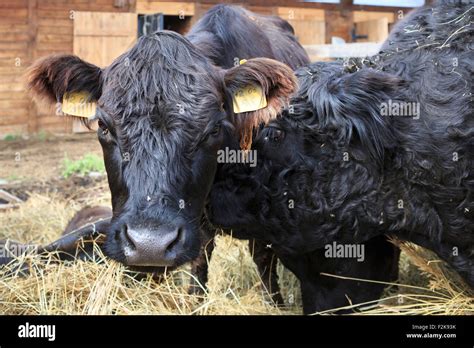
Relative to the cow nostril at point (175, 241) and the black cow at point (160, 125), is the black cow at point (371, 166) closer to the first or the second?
the black cow at point (160, 125)

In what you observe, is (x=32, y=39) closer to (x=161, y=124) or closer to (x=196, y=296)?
(x=196, y=296)

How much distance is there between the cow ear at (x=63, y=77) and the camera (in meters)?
3.18

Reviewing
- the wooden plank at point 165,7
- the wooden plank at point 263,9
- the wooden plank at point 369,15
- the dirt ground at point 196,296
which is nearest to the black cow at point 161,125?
the dirt ground at point 196,296

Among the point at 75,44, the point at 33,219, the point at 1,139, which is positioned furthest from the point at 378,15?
the point at 33,219

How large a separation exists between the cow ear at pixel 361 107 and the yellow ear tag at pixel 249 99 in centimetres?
49

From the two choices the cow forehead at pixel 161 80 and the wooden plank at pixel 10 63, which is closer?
the cow forehead at pixel 161 80

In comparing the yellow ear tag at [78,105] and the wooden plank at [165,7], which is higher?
the wooden plank at [165,7]

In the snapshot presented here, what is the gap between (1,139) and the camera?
9.85m

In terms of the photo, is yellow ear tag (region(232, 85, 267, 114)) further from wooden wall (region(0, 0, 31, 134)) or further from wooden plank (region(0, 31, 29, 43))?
wooden plank (region(0, 31, 29, 43))

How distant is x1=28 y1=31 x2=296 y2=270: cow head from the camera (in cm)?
277

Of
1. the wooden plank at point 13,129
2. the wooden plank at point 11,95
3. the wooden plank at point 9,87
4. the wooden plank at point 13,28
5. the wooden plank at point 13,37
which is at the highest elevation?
the wooden plank at point 13,28

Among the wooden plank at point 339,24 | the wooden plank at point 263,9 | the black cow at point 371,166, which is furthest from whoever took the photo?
the wooden plank at point 339,24
